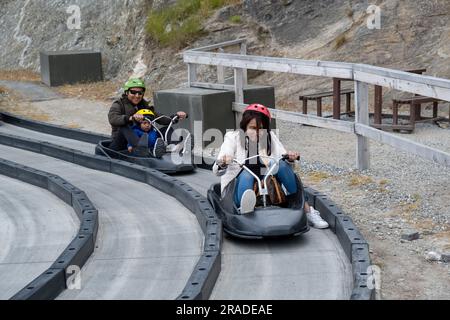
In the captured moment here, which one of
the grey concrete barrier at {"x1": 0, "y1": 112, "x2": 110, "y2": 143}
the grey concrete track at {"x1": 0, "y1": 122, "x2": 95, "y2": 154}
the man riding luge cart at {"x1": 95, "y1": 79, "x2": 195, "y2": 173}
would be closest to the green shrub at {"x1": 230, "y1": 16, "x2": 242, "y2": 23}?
the grey concrete barrier at {"x1": 0, "y1": 112, "x2": 110, "y2": 143}

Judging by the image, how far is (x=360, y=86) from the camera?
897cm

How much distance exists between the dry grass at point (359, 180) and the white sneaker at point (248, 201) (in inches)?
87.7

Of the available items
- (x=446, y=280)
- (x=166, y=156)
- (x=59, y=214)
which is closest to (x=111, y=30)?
(x=166, y=156)

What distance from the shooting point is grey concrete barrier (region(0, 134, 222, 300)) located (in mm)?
5438

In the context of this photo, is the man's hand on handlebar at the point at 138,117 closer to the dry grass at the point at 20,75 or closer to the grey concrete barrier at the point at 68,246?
the grey concrete barrier at the point at 68,246

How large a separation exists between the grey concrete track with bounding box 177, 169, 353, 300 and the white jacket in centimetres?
52

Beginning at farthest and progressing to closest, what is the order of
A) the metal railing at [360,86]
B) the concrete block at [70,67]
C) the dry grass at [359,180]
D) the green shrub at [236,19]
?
the concrete block at [70,67], the green shrub at [236,19], the dry grass at [359,180], the metal railing at [360,86]

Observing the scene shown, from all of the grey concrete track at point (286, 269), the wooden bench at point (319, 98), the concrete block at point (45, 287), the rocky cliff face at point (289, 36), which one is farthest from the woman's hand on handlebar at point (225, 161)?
the rocky cliff face at point (289, 36)

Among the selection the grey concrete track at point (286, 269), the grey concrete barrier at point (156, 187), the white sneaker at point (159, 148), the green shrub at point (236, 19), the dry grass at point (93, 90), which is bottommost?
the grey concrete track at point (286, 269)

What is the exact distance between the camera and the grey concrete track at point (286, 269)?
17.8 feet

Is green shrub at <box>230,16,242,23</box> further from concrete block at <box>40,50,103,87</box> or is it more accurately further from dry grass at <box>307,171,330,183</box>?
dry grass at <box>307,171,330,183</box>

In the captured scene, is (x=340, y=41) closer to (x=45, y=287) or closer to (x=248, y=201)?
(x=248, y=201)
